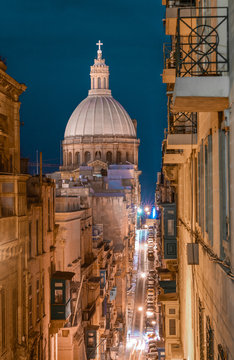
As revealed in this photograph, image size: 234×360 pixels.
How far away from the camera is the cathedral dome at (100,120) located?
3027 inches

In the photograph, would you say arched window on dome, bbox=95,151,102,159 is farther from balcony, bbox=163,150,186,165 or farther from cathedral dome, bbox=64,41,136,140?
balcony, bbox=163,150,186,165

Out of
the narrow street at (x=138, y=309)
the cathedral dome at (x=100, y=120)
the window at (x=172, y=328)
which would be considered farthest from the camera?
the cathedral dome at (x=100, y=120)

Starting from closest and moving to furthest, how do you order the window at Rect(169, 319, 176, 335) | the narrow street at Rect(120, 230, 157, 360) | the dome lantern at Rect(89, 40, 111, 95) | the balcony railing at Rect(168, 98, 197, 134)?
the balcony railing at Rect(168, 98, 197, 134) < the window at Rect(169, 319, 176, 335) < the narrow street at Rect(120, 230, 157, 360) < the dome lantern at Rect(89, 40, 111, 95)

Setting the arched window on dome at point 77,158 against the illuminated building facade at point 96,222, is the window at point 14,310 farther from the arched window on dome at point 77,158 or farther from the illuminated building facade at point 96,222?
the arched window on dome at point 77,158

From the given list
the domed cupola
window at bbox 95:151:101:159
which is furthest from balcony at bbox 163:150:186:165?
window at bbox 95:151:101:159

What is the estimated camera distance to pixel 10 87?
15.6 metres

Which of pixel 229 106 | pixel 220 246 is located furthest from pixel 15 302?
pixel 229 106

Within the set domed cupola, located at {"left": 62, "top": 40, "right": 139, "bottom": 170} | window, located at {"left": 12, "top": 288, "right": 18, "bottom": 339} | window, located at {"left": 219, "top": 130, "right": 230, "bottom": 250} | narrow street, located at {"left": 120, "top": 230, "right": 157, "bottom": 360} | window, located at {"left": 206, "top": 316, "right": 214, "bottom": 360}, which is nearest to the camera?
window, located at {"left": 219, "top": 130, "right": 230, "bottom": 250}

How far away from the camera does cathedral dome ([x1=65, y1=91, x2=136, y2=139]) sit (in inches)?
3027

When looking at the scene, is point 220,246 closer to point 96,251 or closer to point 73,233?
point 73,233

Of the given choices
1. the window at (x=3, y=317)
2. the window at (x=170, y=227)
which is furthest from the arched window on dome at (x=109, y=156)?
the window at (x=3, y=317)

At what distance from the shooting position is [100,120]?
76.8 m

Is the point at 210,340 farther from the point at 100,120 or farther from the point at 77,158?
the point at 77,158

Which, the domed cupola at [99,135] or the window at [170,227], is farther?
the domed cupola at [99,135]
